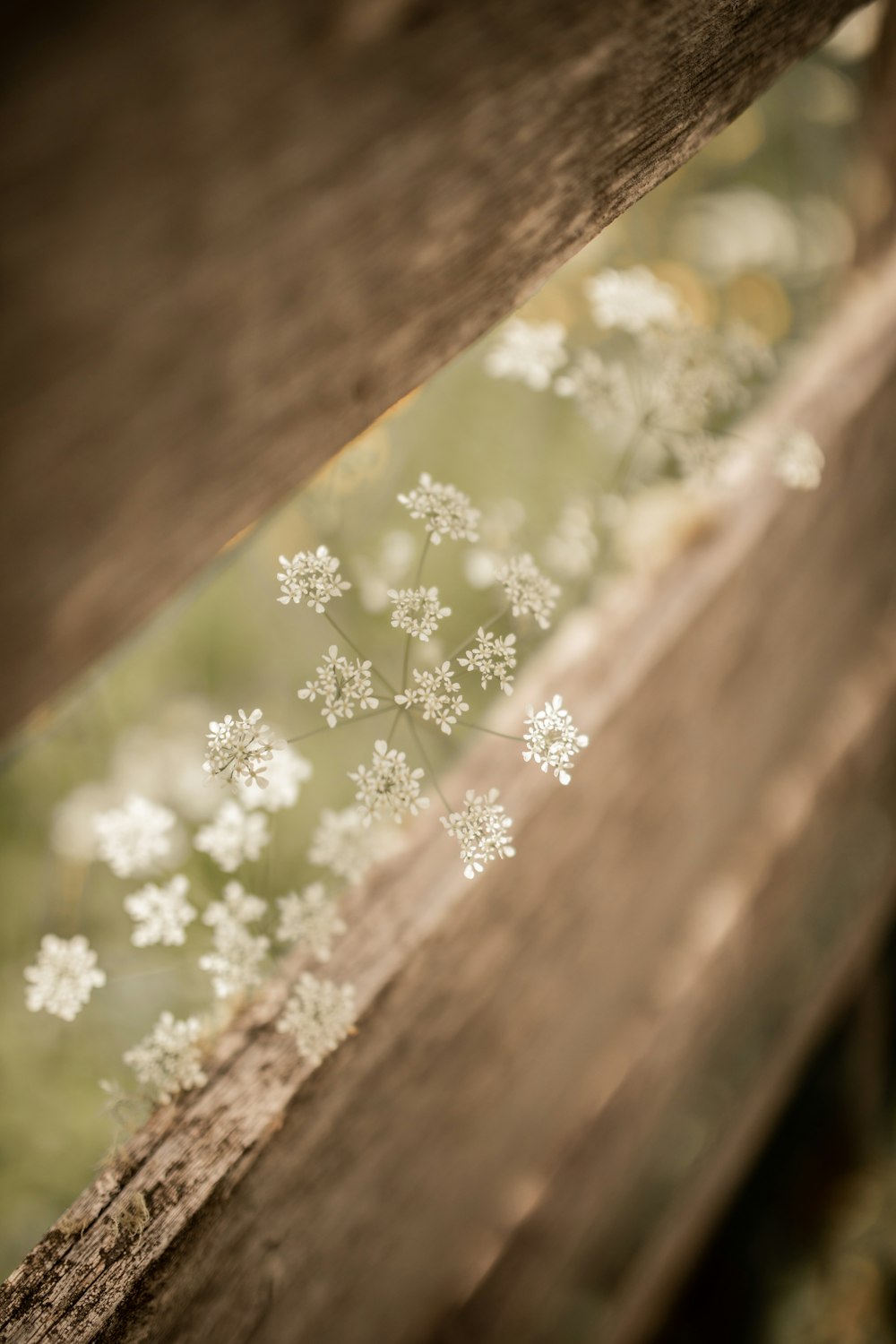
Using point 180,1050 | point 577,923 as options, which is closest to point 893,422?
point 577,923

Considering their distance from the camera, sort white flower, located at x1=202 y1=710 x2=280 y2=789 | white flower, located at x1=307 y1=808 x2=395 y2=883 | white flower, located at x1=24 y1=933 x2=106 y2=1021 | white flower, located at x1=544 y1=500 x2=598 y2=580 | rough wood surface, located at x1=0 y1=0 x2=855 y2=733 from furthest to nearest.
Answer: white flower, located at x1=544 y1=500 x2=598 y2=580
white flower, located at x1=307 y1=808 x2=395 y2=883
white flower, located at x1=24 y1=933 x2=106 y2=1021
white flower, located at x1=202 y1=710 x2=280 y2=789
rough wood surface, located at x1=0 y1=0 x2=855 y2=733

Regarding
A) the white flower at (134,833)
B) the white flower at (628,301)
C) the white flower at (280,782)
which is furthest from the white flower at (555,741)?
the white flower at (628,301)

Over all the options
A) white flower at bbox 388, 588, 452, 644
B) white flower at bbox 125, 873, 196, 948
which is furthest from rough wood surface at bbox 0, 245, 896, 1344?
white flower at bbox 388, 588, 452, 644

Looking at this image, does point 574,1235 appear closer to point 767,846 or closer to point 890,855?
point 767,846

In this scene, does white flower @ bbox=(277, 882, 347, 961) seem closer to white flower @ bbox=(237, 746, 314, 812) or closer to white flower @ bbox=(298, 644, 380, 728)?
white flower @ bbox=(237, 746, 314, 812)

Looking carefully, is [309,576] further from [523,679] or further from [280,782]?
[523,679]

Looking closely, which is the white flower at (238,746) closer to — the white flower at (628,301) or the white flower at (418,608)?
the white flower at (418,608)
